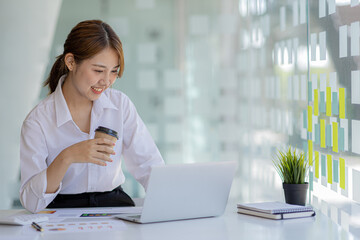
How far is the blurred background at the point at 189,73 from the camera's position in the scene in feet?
15.8

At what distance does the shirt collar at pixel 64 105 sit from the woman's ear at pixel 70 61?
0.11 meters

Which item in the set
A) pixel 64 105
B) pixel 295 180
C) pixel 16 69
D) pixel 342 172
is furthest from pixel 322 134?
pixel 16 69

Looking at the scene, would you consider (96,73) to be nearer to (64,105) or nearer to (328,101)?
(64,105)

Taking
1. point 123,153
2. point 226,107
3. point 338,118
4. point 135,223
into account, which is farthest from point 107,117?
point 226,107

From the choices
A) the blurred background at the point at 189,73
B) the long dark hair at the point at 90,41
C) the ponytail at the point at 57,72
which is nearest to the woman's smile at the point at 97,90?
the long dark hair at the point at 90,41

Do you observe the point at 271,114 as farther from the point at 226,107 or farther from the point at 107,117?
the point at 107,117

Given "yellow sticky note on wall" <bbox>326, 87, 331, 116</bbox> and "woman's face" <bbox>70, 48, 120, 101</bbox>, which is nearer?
"woman's face" <bbox>70, 48, 120, 101</bbox>

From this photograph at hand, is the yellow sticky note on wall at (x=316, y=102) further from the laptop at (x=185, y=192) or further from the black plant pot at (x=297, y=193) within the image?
the laptop at (x=185, y=192)

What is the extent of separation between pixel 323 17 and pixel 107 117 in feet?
3.96

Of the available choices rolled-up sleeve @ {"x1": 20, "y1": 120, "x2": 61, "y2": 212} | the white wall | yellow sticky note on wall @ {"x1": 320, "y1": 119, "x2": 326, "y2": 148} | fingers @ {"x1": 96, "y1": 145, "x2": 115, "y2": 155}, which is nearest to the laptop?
fingers @ {"x1": 96, "y1": 145, "x2": 115, "y2": 155}

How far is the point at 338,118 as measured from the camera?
2.52 meters

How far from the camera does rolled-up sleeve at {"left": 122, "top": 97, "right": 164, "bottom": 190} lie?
257 centimetres

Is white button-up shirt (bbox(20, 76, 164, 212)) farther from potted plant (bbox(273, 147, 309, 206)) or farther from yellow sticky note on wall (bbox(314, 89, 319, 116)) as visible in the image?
yellow sticky note on wall (bbox(314, 89, 319, 116))

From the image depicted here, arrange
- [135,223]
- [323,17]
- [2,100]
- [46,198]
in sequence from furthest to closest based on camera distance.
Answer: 1. [2,100]
2. [323,17]
3. [46,198]
4. [135,223]
